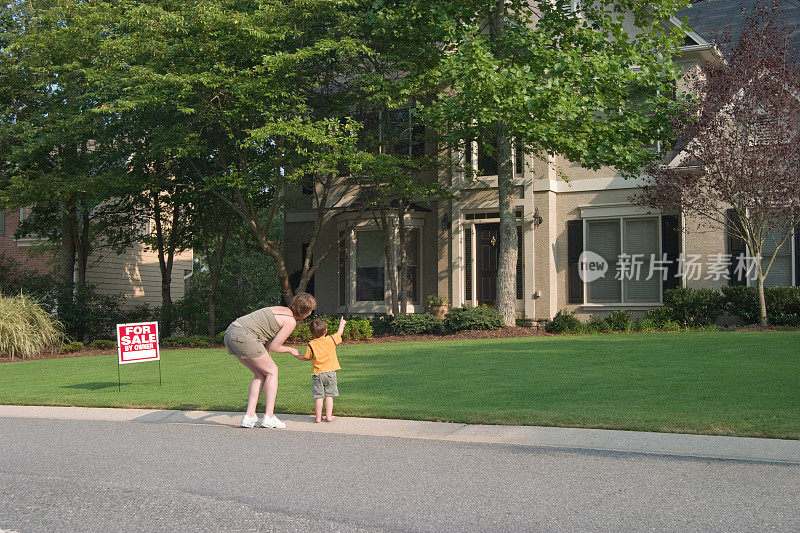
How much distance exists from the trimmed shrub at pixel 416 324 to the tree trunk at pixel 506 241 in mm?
1673

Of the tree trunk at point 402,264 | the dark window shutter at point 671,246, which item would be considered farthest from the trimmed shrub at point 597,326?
the tree trunk at point 402,264

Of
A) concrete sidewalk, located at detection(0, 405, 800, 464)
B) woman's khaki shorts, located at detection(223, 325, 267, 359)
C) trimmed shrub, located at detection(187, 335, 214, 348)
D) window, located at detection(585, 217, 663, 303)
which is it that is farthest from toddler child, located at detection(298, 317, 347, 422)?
window, located at detection(585, 217, 663, 303)

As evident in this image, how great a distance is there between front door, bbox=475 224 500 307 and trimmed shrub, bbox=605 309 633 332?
3562 millimetres

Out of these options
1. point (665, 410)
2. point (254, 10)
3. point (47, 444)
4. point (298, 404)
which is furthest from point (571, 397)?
point (254, 10)

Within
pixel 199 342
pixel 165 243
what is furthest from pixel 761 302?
pixel 165 243

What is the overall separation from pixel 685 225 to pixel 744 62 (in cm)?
444

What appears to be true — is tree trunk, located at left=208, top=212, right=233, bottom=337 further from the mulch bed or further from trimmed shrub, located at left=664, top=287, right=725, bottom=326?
trimmed shrub, located at left=664, top=287, right=725, bottom=326

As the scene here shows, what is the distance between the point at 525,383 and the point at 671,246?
11181mm

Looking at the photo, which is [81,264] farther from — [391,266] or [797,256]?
[797,256]

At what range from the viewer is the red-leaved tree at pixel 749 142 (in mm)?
17031

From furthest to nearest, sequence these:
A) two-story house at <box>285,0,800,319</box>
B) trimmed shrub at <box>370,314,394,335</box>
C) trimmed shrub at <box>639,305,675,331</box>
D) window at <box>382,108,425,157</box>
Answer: window at <box>382,108,425,157</box> → two-story house at <box>285,0,800,319</box> → trimmed shrub at <box>370,314,394,335</box> → trimmed shrub at <box>639,305,675,331</box>

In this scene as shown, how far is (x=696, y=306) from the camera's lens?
1911 centimetres

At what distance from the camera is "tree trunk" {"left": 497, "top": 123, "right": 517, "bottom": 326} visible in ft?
64.2

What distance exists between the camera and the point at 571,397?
9766 millimetres
